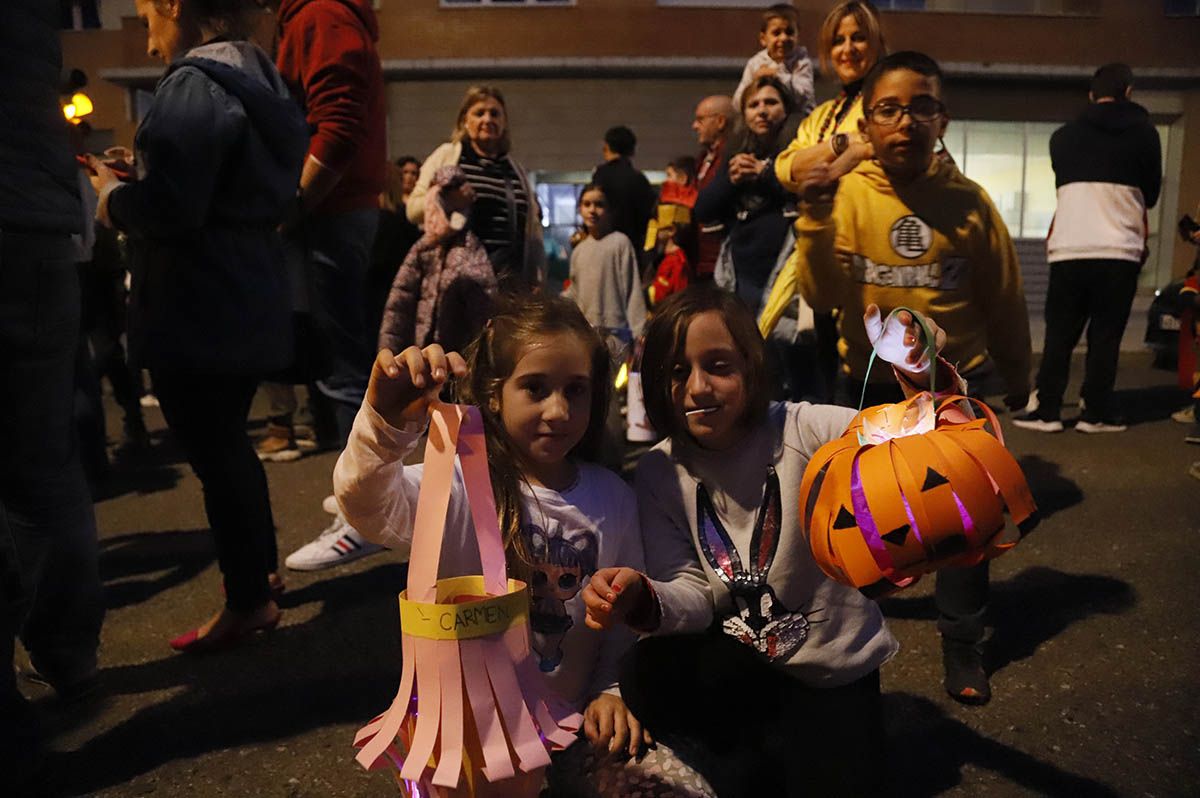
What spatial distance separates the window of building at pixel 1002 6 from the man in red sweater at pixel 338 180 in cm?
1567

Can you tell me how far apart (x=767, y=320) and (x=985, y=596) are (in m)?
1.28

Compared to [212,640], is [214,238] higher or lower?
higher

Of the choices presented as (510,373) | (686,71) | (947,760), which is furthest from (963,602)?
(686,71)

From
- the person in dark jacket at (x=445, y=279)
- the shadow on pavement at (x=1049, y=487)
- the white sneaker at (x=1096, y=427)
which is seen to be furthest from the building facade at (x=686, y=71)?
the person in dark jacket at (x=445, y=279)

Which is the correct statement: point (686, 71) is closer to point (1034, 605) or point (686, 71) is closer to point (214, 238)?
point (1034, 605)

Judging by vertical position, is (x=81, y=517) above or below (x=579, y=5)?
below

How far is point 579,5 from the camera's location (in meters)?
15.6

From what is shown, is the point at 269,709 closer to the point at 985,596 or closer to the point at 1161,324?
the point at 985,596

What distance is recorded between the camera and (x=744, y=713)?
1.93m

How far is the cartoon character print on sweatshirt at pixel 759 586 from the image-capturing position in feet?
5.92

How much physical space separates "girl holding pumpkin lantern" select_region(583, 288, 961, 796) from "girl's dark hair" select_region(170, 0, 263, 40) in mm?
1522

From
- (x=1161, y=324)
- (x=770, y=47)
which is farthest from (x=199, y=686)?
(x=1161, y=324)

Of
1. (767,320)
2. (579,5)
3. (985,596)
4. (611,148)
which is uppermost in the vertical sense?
(579,5)

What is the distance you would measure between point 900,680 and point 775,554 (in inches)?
34.2
